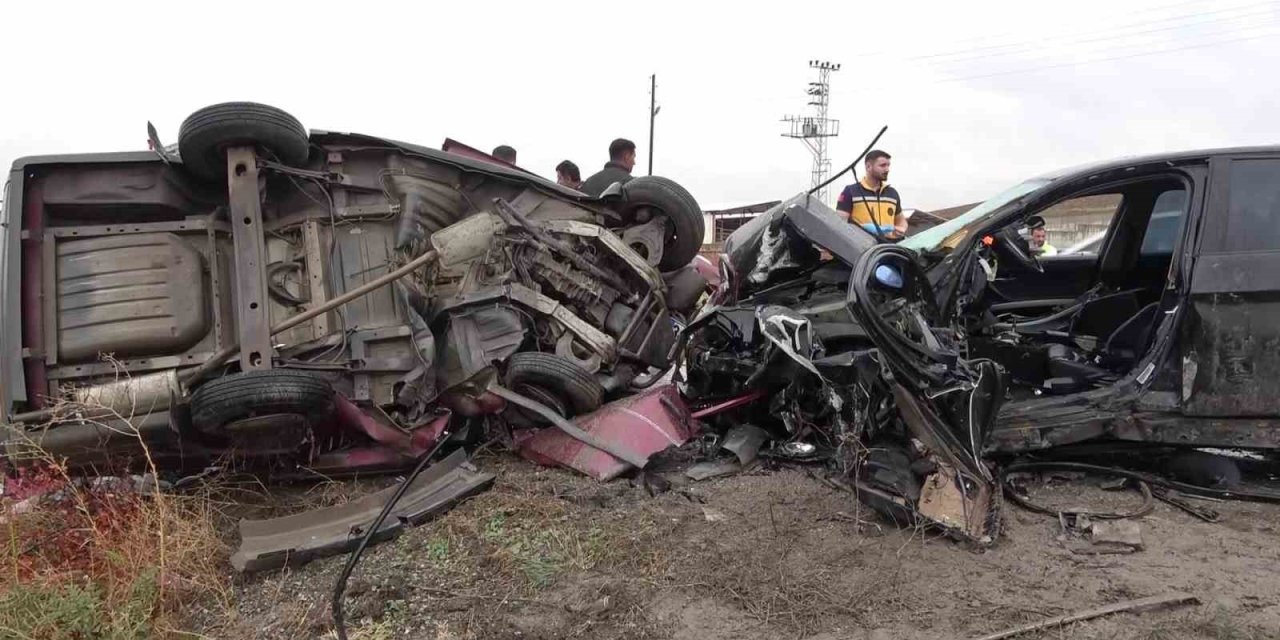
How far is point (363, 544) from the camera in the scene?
3.00m

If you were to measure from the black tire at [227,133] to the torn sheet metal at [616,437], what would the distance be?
6.38 ft

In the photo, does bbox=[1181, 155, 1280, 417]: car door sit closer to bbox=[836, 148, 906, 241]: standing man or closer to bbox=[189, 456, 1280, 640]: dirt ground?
bbox=[189, 456, 1280, 640]: dirt ground

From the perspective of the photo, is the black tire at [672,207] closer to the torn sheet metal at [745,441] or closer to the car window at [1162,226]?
the torn sheet metal at [745,441]

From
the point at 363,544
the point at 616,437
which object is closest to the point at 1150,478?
the point at 616,437

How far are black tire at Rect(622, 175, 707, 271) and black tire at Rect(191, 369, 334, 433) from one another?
2.22 metres

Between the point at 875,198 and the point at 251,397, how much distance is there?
4.32 metres

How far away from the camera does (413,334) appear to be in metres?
4.04

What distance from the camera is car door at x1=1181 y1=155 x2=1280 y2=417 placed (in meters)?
3.18

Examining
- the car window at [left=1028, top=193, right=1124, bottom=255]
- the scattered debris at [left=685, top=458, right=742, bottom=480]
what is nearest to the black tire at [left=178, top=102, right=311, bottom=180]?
the scattered debris at [left=685, top=458, right=742, bottom=480]

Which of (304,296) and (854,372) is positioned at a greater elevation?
(304,296)

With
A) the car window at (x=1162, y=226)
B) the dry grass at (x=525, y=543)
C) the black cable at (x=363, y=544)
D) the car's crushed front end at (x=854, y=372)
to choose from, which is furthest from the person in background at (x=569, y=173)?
the car window at (x=1162, y=226)

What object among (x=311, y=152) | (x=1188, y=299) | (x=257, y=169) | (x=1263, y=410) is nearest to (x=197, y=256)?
(x=257, y=169)

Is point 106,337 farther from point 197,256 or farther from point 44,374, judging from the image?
point 197,256

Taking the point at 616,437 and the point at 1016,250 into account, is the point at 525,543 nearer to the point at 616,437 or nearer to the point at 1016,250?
the point at 616,437
